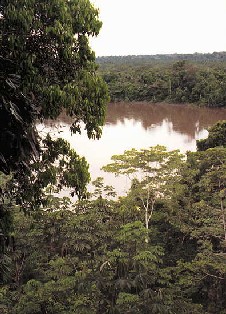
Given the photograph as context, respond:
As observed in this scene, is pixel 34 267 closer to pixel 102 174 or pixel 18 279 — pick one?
pixel 18 279

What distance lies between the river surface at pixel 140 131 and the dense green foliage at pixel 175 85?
1.86 metres

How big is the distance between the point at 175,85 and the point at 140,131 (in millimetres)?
22620

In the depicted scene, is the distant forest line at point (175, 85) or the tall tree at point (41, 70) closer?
the tall tree at point (41, 70)

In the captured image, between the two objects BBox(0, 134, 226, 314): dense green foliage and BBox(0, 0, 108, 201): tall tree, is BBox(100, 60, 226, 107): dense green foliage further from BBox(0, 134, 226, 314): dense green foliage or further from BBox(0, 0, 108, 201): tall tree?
BBox(0, 0, 108, 201): tall tree

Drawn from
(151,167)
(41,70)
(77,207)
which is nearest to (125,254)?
(77,207)

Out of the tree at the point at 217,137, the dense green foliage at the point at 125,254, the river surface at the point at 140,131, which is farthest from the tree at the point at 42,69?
the tree at the point at 217,137

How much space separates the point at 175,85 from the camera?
54.8 metres

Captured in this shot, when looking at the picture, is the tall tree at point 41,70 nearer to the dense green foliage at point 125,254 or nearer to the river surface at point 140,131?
the dense green foliage at point 125,254

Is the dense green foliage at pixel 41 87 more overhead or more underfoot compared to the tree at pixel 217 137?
more overhead

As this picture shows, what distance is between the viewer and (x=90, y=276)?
9180 millimetres

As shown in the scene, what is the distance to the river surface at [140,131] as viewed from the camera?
24406mm

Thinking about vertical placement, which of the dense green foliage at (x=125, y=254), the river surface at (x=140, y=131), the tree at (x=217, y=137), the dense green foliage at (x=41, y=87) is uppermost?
the dense green foliage at (x=41, y=87)

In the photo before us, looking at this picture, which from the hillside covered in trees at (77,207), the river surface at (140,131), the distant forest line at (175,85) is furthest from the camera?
the distant forest line at (175,85)

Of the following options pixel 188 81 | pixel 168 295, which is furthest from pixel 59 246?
pixel 188 81
